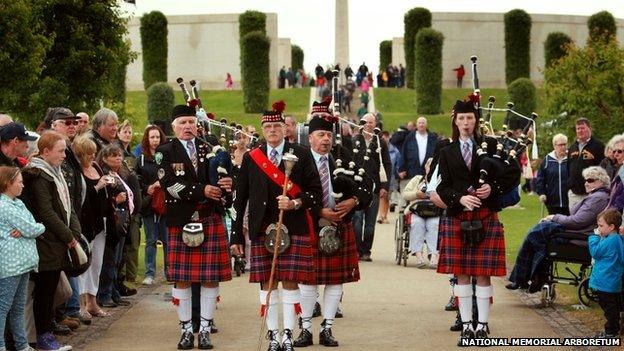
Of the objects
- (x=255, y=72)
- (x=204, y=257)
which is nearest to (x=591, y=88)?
(x=204, y=257)

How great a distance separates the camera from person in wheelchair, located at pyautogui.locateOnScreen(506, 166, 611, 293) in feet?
42.0

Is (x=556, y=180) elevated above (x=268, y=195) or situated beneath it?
situated beneath

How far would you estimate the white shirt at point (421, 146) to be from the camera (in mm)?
22344

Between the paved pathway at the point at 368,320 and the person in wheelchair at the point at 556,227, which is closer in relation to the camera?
the paved pathway at the point at 368,320

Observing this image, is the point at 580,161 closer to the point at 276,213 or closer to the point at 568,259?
the point at 568,259

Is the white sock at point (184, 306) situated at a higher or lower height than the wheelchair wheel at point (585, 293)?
higher

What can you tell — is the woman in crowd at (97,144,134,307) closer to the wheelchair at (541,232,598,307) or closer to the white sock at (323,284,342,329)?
the white sock at (323,284,342,329)

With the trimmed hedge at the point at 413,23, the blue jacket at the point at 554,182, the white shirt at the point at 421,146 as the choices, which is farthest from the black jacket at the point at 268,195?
the trimmed hedge at the point at 413,23

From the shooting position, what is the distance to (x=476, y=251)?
11.1 metres

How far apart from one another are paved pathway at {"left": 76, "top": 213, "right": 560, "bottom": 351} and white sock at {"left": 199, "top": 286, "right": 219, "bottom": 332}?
9.1 inches

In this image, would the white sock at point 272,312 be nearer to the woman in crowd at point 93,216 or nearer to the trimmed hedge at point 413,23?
the woman in crowd at point 93,216

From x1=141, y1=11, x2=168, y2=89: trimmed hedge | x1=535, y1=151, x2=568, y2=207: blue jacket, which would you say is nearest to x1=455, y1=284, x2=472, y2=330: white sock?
x1=535, y1=151, x2=568, y2=207: blue jacket

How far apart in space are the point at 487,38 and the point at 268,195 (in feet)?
214

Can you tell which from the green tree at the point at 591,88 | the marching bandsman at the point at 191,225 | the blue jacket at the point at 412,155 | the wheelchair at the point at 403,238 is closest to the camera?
the marching bandsman at the point at 191,225
